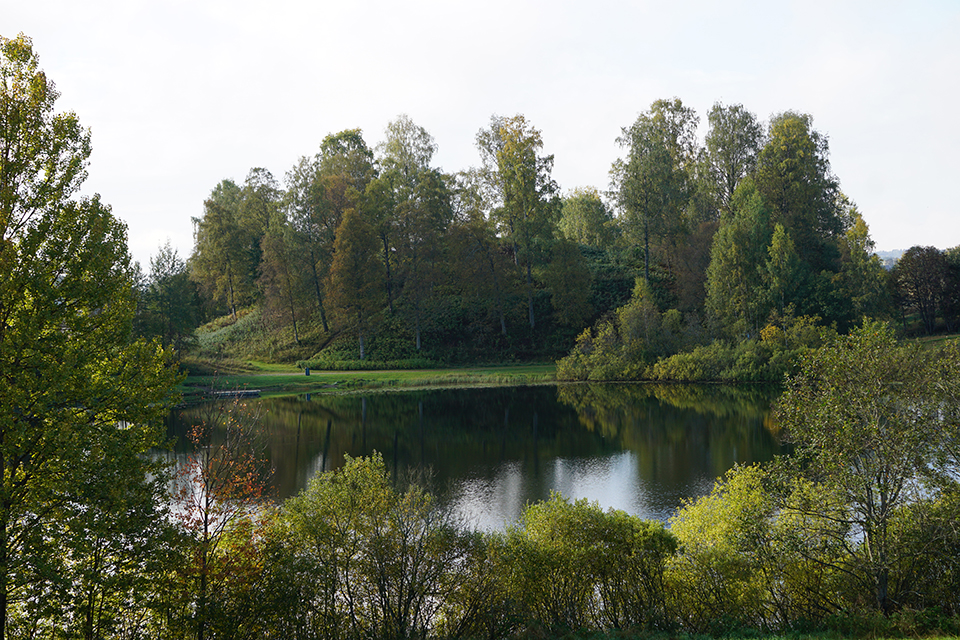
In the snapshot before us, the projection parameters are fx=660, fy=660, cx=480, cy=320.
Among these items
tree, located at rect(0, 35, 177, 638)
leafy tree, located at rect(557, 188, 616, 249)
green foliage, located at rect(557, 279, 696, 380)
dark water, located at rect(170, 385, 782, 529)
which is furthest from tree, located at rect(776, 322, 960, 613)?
leafy tree, located at rect(557, 188, 616, 249)

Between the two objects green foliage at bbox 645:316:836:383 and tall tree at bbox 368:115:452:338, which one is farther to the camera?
tall tree at bbox 368:115:452:338

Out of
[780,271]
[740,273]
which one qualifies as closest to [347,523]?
[740,273]

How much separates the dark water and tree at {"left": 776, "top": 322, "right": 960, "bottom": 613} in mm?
6389

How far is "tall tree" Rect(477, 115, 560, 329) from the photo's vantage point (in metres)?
60.6

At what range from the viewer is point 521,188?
60.8m

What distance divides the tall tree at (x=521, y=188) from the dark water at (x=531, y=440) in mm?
16937

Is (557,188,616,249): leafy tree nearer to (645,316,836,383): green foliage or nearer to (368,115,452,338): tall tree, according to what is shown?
(368,115,452,338): tall tree

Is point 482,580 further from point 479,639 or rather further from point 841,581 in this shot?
point 841,581

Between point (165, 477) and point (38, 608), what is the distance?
2719mm

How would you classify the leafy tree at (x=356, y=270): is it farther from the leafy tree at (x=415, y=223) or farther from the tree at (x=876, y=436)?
the tree at (x=876, y=436)

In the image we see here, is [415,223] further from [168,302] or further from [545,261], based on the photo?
[168,302]

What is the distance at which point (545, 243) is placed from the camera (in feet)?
196

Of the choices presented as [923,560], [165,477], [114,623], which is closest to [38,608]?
[114,623]

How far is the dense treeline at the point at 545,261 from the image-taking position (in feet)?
177
